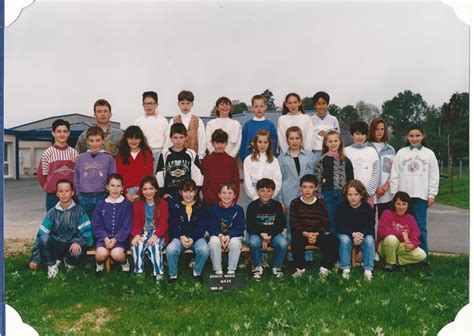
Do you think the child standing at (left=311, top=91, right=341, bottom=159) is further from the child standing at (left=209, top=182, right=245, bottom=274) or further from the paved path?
the paved path

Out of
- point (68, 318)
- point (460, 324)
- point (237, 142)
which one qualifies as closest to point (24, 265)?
point (68, 318)

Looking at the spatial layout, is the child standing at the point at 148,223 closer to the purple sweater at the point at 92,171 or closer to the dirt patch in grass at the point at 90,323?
the purple sweater at the point at 92,171

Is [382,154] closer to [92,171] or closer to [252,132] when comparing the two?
[252,132]

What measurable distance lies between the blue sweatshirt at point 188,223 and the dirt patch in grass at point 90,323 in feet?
3.84

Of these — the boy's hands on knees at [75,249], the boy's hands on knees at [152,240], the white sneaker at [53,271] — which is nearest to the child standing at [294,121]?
the boy's hands on knees at [152,240]

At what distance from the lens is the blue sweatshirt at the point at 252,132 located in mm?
6219

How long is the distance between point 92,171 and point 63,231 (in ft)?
2.46

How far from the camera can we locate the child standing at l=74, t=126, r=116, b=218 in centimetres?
564

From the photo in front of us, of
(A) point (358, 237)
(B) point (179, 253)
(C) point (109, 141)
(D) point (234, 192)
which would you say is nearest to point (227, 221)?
(D) point (234, 192)

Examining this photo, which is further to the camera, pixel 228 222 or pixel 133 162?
pixel 133 162

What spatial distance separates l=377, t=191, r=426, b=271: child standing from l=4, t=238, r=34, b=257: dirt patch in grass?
4830 mm

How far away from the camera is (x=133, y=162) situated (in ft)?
18.9

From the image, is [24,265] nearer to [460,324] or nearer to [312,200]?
[312,200]

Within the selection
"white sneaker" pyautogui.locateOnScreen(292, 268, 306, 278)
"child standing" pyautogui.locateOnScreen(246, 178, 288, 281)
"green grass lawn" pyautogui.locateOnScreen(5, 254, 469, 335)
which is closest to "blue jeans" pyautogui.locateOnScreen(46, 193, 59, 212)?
"green grass lawn" pyautogui.locateOnScreen(5, 254, 469, 335)
